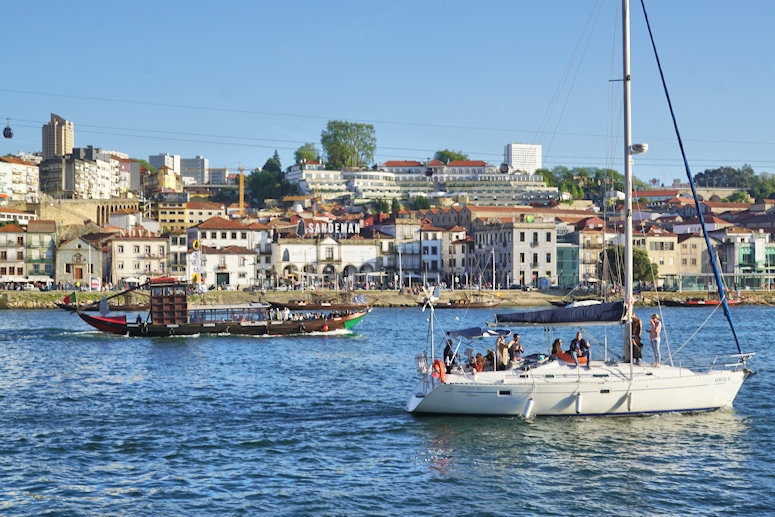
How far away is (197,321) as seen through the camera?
62.4m

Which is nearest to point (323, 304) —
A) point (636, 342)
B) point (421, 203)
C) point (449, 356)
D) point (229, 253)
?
point (229, 253)

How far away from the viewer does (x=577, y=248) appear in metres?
123

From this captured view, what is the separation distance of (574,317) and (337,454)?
27.9 feet

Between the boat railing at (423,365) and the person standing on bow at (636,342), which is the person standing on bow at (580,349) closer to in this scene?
the person standing on bow at (636,342)

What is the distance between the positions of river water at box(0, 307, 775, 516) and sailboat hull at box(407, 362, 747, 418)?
384 mm

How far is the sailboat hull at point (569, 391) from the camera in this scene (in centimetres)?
2712

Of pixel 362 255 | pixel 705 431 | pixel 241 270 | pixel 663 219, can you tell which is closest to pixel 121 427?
pixel 705 431

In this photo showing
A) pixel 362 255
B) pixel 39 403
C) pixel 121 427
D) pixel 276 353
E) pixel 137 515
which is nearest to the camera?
pixel 137 515

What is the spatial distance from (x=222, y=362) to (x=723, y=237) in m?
98.2

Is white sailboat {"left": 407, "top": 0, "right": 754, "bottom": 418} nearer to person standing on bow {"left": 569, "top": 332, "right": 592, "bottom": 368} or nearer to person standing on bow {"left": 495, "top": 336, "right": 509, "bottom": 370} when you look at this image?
person standing on bow {"left": 495, "top": 336, "right": 509, "bottom": 370}

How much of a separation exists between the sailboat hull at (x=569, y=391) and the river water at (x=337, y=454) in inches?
15.1

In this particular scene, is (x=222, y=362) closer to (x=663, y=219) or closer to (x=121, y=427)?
(x=121, y=427)

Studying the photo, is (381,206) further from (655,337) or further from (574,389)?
(574,389)

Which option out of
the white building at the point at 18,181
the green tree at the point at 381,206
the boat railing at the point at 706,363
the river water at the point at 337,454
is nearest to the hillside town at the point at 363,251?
the white building at the point at 18,181
